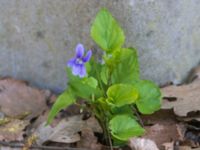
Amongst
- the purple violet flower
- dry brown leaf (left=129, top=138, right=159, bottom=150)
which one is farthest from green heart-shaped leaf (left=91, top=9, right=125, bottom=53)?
dry brown leaf (left=129, top=138, right=159, bottom=150)

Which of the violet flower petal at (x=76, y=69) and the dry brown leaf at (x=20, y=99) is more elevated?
the dry brown leaf at (x=20, y=99)

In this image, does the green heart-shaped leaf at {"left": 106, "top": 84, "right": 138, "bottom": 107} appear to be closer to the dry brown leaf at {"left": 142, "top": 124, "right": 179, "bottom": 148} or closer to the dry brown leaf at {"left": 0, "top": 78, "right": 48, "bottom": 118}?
the dry brown leaf at {"left": 142, "top": 124, "right": 179, "bottom": 148}

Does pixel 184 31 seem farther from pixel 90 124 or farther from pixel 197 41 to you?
pixel 90 124

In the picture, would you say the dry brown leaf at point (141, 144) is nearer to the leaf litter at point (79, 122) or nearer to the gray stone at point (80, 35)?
the leaf litter at point (79, 122)

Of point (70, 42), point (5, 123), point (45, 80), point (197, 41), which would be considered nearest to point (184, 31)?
point (197, 41)

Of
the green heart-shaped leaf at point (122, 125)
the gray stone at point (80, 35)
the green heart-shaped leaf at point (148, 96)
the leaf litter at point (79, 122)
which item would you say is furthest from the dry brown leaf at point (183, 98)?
the green heart-shaped leaf at point (122, 125)

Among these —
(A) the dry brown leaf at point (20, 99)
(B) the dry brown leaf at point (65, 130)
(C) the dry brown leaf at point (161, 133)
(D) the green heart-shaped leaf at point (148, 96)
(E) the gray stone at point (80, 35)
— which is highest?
(E) the gray stone at point (80, 35)
